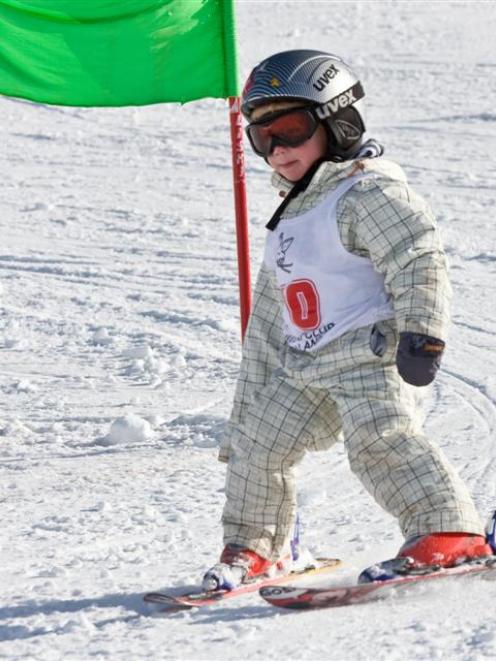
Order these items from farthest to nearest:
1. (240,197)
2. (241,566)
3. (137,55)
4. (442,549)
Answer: (137,55), (240,197), (241,566), (442,549)

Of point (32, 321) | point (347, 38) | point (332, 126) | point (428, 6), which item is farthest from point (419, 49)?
point (332, 126)

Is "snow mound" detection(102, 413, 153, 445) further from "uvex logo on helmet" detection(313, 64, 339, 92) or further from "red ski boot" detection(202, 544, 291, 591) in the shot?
"uvex logo on helmet" detection(313, 64, 339, 92)

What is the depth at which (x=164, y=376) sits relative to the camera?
6.63 m

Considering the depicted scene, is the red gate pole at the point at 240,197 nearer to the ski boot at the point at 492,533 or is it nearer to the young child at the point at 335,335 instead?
the young child at the point at 335,335

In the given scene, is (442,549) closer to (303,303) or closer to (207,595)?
(207,595)

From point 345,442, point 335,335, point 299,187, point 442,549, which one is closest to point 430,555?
point 442,549

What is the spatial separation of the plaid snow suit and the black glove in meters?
0.03

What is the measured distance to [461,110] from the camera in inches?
486

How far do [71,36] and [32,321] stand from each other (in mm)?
2402

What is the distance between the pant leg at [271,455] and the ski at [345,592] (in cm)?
33

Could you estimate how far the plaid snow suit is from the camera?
3.68m

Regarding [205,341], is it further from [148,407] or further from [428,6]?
[428,6]

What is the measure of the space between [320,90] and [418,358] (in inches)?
30.8

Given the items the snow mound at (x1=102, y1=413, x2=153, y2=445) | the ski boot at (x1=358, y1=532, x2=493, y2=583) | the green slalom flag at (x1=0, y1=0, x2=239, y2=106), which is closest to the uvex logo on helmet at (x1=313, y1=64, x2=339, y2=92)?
the ski boot at (x1=358, y1=532, x2=493, y2=583)
